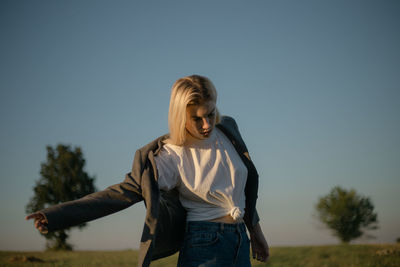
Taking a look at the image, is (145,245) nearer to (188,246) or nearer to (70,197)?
(188,246)

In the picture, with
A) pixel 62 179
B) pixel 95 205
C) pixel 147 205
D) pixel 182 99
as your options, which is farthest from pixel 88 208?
pixel 62 179

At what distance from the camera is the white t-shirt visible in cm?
355

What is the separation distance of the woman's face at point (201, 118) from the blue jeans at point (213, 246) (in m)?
0.87

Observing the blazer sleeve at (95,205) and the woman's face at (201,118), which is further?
the woman's face at (201,118)

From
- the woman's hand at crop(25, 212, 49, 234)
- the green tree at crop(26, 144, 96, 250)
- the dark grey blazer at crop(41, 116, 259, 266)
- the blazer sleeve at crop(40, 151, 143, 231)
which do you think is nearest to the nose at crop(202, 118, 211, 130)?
the dark grey blazer at crop(41, 116, 259, 266)

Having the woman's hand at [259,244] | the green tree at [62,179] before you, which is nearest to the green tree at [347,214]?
the green tree at [62,179]

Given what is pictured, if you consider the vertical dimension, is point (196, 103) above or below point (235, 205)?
above

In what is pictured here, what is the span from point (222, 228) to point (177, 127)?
104 cm

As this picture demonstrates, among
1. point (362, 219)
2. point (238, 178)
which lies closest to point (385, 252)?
point (238, 178)

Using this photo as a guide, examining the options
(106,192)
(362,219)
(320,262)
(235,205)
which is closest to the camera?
(106,192)

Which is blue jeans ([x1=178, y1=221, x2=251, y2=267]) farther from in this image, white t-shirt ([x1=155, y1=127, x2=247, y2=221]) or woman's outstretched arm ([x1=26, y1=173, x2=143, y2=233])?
woman's outstretched arm ([x1=26, y1=173, x2=143, y2=233])

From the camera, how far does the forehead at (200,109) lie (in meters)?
3.64

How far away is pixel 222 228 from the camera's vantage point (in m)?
3.46

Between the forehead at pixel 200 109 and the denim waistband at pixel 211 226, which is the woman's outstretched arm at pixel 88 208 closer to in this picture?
the denim waistband at pixel 211 226
